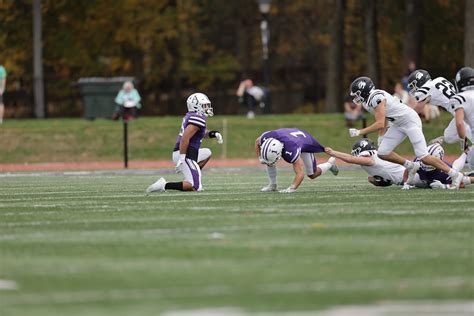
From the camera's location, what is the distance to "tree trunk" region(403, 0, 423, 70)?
4134 centimetres

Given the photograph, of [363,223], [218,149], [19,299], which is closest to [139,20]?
[218,149]

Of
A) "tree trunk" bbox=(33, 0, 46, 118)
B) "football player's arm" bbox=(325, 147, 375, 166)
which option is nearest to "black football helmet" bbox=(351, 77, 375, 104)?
"football player's arm" bbox=(325, 147, 375, 166)

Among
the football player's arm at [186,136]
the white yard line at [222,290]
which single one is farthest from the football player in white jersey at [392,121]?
the white yard line at [222,290]

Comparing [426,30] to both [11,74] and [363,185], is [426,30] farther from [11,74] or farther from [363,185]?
[363,185]

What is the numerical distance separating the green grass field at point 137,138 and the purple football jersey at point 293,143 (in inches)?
603

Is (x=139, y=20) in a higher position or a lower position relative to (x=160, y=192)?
higher

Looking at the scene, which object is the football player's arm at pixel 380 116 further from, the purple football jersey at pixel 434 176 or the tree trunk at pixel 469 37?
the tree trunk at pixel 469 37

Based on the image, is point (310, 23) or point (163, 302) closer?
point (163, 302)

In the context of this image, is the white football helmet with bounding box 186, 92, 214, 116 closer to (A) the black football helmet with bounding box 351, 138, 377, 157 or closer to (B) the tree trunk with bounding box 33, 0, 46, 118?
(A) the black football helmet with bounding box 351, 138, 377, 157

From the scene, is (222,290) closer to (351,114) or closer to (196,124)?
(196,124)

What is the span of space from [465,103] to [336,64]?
27633 mm

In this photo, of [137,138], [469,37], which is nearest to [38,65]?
[137,138]

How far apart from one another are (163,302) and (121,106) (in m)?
27.3

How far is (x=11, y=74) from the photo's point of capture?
149 ft
